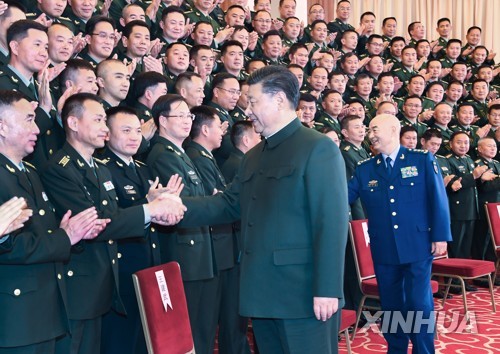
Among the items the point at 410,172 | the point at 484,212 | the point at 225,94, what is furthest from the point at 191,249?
the point at 484,212

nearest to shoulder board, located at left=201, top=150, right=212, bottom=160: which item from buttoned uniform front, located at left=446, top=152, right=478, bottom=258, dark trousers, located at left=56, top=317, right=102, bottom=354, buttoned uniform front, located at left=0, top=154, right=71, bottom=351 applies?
dark trousers, located at left=56, top=317, right=102, bottom=354

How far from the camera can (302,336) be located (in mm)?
2186

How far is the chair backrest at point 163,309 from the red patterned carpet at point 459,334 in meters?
1.76

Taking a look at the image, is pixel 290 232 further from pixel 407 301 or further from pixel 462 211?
pixel 462 211

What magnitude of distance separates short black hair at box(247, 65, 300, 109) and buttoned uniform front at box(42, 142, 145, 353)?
83 cm

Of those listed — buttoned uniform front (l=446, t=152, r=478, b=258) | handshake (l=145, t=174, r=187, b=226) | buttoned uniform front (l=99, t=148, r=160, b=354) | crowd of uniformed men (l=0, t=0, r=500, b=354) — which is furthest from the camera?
buttoned uniform front (l=446, t=152, r=478, b=258)

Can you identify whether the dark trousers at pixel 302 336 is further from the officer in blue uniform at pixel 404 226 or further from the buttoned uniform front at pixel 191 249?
the officer in blue uniform at pixel 404 226

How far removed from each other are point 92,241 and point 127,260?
0.41 meters

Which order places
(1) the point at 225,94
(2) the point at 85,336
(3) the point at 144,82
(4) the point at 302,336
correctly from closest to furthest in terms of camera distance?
(4) the point at 302,336, (2) the point at 85,336, (3) the point at 144,82, (1) the point at 225,94

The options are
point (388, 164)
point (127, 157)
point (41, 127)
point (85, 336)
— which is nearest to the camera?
point (85, 336)

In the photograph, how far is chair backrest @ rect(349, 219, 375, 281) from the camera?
163 inches

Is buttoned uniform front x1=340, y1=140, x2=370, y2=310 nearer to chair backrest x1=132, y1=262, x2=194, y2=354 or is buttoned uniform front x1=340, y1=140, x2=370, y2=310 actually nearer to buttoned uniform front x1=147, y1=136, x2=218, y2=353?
buttoned uniform front x1=147, y1=136, x2=218, y2=353

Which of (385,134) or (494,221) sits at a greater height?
(385,134)

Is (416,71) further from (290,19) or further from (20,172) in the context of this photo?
(20,172)
